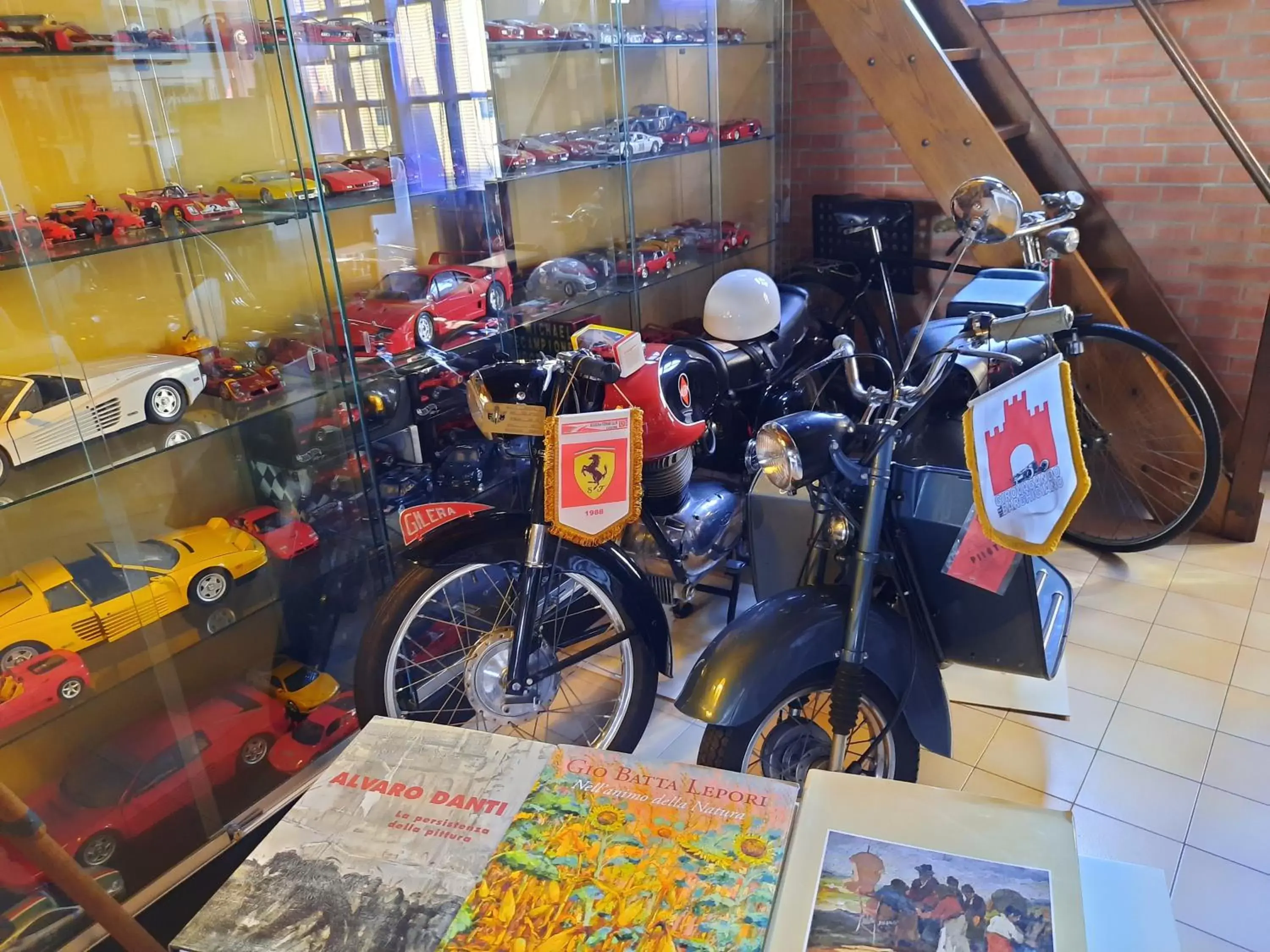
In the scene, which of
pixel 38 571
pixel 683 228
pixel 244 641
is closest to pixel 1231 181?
pixel 683 228

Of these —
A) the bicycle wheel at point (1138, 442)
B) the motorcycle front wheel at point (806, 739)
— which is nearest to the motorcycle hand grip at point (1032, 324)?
the motorcycle front wheel at point (806, 739)

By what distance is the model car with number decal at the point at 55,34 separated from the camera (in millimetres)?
1547

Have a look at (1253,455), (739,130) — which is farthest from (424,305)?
(1253,455)

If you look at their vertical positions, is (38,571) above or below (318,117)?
below

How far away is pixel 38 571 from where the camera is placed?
1643 mm

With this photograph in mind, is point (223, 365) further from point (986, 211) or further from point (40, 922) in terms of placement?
point (986, 211)

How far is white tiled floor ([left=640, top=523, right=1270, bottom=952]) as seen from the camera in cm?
168

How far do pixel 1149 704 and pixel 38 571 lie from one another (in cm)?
243

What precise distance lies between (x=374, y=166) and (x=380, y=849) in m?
1.77

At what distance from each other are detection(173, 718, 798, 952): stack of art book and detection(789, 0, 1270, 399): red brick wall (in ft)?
8.08

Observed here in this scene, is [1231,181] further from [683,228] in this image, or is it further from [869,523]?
[869,523]

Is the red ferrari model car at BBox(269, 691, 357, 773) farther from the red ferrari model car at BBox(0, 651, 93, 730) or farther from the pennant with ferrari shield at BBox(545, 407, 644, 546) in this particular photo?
the pennant with ferrari shield at BBox(545, 407, 644, 546)

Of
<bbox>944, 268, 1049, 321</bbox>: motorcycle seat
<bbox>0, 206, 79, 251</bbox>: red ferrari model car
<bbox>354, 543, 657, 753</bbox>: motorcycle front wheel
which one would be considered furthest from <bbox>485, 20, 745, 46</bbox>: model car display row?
<bbox>354, 543, 657, 753</bbox>: motorcycle front wheel

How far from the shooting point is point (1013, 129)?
3.11 meters
